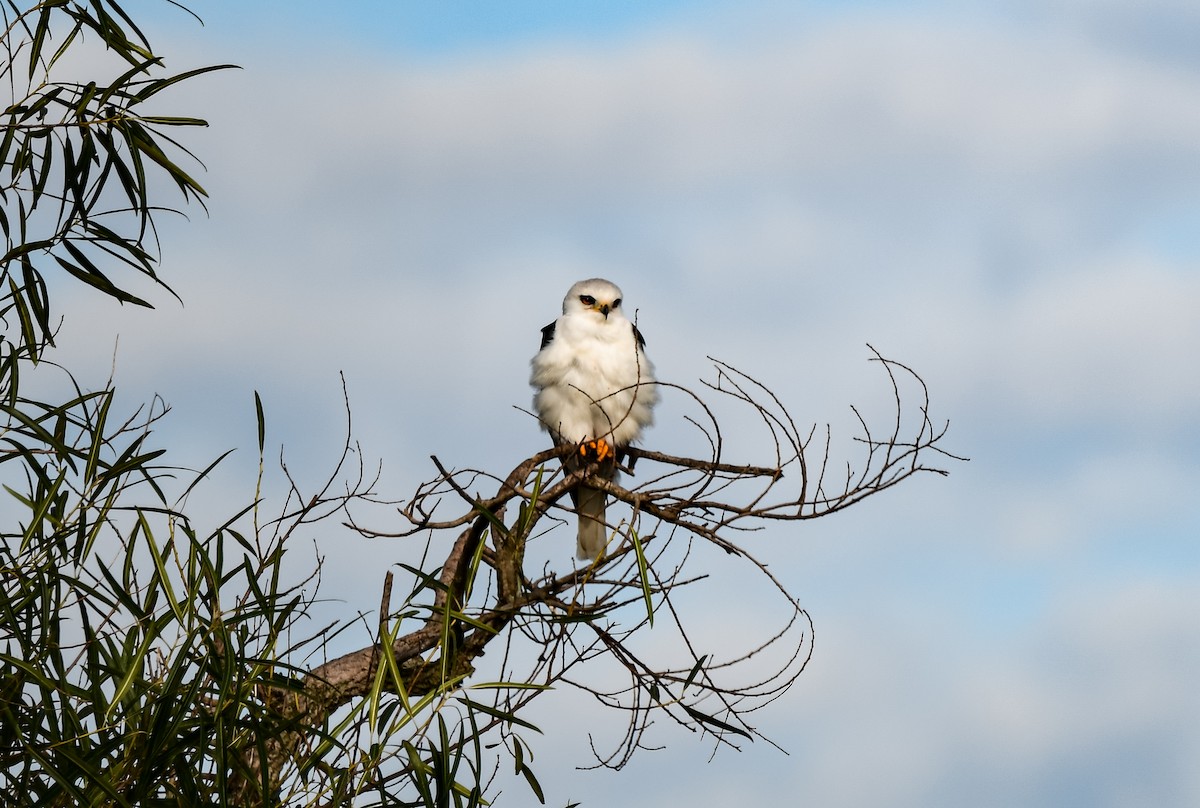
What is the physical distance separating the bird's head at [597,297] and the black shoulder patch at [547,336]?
0.13m

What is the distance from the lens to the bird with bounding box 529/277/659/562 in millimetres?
6156

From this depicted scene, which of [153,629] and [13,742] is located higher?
[153,629]

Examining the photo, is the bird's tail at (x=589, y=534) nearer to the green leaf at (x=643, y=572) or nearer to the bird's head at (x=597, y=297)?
the bird's head at (x=597, y=297)

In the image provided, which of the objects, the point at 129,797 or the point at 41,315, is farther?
the point at 41,315

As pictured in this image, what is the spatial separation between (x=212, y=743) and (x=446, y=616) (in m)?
0.67

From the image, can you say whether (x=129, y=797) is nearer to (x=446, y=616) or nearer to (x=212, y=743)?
(x=212, y=743)

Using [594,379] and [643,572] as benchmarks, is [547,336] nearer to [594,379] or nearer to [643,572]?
[594,379]

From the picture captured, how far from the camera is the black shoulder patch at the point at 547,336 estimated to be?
655cm

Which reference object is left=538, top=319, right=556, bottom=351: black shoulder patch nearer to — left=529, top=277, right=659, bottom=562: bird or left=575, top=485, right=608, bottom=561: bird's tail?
left=529, top=277, right=659, bottom=562: bird

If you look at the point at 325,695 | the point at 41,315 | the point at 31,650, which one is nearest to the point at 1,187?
the point at 41,315

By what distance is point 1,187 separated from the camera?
4555 millimetres

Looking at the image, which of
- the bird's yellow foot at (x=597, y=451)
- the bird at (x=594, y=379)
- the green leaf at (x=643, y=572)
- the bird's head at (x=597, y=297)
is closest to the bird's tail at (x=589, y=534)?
the bird at (x=594, y=379)

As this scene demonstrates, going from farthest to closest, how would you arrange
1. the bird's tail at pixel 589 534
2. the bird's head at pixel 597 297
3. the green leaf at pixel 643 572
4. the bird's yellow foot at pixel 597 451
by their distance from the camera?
1. the bird's tail at pixel 589 534
2. the bird's head at pixel 597 297
3. the bird's yellow foot at pixel 597 451
4. the green leaf at pixel 643 572

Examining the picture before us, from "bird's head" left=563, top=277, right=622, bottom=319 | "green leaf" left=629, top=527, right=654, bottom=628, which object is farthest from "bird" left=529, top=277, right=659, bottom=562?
"green leaf" left=629, top=527, right=654, bottom=628
